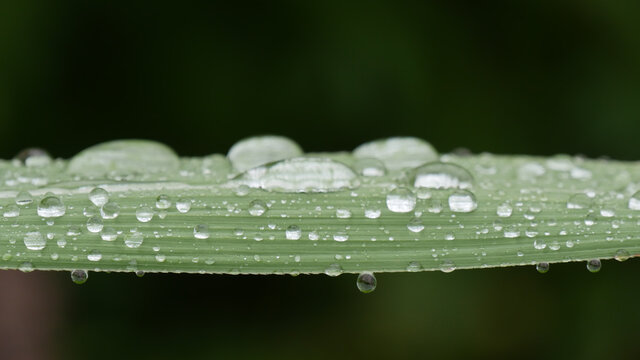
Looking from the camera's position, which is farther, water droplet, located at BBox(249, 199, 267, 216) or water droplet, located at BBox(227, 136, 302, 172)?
water droplet, located at BBox(227, 136, 302, 172)

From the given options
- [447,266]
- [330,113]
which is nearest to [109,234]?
[447,266]

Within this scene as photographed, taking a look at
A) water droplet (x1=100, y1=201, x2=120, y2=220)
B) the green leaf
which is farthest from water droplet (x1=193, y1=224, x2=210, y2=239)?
water droplet (x1=100, y1=201, x2=120, y2=220)

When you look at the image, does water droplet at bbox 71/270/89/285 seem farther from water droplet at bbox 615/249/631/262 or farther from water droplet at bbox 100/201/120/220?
water droplet at bbox 615/249/631/262

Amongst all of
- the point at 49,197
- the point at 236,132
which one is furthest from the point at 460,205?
the point at 236,132

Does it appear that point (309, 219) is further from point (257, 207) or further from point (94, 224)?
point (94, 224)

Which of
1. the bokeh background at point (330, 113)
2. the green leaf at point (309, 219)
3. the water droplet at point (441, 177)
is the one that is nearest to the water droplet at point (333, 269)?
the green leaf at point (309, 219)

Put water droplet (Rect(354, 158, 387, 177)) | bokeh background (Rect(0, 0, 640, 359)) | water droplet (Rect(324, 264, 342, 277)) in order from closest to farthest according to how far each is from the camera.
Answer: water droplet (Rect(324, 264, 342, 277)), water droplet (Rect(354, 158, 387, 177)), bokeh background (Rect(0, 0, 640, 359))
